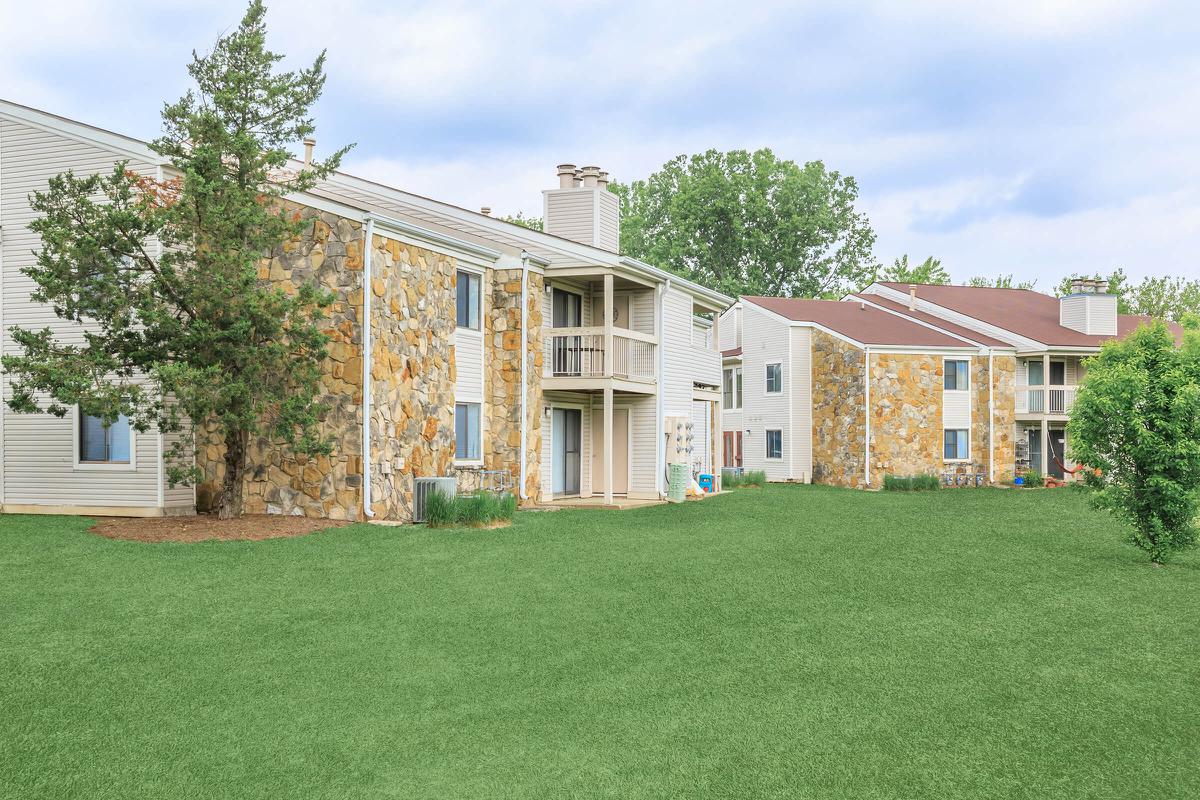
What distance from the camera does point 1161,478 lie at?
13875mm

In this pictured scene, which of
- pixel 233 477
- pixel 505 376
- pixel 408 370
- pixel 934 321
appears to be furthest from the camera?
pixel 934 321

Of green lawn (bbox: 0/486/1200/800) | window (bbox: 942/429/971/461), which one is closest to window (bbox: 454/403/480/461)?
green lawn (bbox: 0/486/1200/800)

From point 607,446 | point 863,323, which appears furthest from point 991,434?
point 607,446

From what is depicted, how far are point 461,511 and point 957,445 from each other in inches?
883

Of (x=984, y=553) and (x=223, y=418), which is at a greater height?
(x=223, y=418)

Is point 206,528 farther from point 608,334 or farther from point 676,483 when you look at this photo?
point 676,483

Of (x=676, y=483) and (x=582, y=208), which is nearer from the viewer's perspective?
(x=676, y=483)

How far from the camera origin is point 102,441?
15.7 metres

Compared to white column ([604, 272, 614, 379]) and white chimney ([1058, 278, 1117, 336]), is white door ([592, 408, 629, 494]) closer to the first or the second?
white column ([604, 272, 614, 379])

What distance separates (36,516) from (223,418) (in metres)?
4.35

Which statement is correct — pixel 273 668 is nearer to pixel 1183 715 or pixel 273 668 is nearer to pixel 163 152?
pixel 1183 715

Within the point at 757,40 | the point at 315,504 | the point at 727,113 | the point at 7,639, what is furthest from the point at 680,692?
the point at 727,113

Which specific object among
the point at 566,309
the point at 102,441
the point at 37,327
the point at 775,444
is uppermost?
the point at 566,309

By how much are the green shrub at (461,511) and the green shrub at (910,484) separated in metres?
17.6
